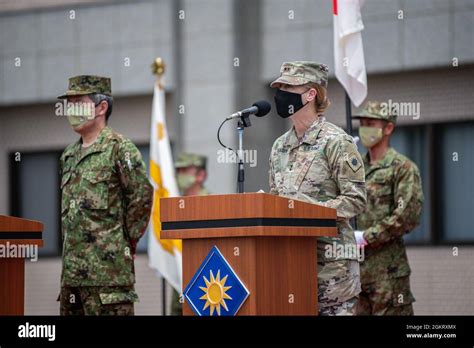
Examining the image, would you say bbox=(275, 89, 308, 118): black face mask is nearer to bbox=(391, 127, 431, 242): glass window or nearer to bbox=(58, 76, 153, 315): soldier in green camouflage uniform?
bbox=(58, 76, 153, 315): soldier in green camouflage uniform

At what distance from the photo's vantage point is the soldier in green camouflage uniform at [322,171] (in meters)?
6.82

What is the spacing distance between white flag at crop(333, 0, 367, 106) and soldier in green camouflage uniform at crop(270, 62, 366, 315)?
2.49 m

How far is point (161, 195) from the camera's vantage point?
12.1 m

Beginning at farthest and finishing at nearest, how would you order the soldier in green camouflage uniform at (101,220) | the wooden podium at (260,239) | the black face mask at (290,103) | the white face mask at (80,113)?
the white face mask at (80,113) → the soldier in green camouflage uniform at (101,220) → the black face mask at (290,103) → the wooden podium at (260,239)

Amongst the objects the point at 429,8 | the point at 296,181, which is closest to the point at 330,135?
the point at 296,181

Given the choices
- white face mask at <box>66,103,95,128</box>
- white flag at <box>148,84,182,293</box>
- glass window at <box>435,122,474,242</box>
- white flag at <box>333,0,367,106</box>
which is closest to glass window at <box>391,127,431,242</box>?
glass window at <box>435,122,474,242</box>

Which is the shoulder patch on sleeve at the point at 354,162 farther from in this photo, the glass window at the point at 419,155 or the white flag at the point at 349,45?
the glass window at the point at 419,155

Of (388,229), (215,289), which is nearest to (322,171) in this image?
(215,289)

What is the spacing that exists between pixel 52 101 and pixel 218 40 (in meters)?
2.54

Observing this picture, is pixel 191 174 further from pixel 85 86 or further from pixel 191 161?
pixel 85 86

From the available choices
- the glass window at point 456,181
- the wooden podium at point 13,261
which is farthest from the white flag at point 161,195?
the wooden podium at point 13,261

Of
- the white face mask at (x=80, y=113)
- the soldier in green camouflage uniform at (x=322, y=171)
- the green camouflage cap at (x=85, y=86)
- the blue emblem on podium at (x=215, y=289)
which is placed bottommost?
the blue emblem on podium at (x=215, y=289)

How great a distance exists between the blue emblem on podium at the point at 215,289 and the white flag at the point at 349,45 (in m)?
3.58

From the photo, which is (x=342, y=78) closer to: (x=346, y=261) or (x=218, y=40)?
(x=346, y=261)
